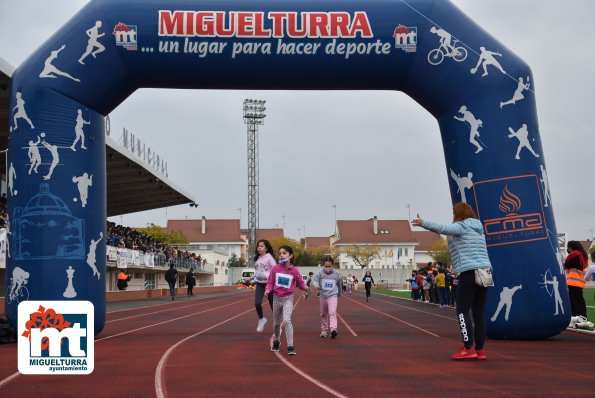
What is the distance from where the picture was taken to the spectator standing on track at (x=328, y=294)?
45.9ft

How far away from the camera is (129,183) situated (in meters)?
39.4

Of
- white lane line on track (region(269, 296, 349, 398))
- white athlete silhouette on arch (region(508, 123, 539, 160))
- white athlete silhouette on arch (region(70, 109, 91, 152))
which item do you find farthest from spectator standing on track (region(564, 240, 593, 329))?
white athlete silhouette on arch (region(70, 109, 91, 152))

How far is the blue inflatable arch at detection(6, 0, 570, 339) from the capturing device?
12383 millimetres

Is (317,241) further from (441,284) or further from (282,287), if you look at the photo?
(282,287)

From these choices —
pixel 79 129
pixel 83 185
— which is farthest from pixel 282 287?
pixel 79 129

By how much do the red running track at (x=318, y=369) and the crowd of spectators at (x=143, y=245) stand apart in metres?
25.7

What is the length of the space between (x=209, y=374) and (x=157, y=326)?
944 cm

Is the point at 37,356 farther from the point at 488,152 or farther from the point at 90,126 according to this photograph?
the point at 488,152

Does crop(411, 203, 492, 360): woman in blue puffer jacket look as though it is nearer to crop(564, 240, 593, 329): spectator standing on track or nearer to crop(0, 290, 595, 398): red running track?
crop(0, 290, 595, 398): red running track

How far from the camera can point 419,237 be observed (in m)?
146

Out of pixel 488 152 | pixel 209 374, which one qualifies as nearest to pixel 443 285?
pixel 488 152

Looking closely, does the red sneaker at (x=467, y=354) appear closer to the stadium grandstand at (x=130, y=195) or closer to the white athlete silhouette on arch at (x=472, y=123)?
the white athlete silhouette on arch at (x=472, y=123)

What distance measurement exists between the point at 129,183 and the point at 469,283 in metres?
32.0

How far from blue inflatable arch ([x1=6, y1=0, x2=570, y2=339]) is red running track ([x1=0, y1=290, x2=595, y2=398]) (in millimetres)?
1419
